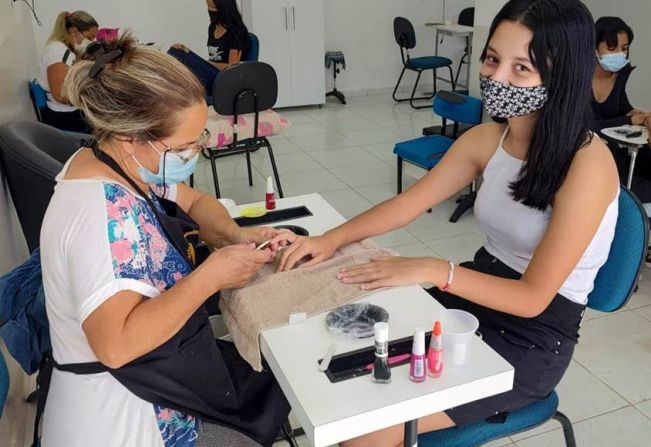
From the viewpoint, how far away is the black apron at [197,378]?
1140 mm

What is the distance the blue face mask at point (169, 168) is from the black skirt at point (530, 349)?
2.52 ft

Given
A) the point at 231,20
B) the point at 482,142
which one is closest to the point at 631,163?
the point at 482,142

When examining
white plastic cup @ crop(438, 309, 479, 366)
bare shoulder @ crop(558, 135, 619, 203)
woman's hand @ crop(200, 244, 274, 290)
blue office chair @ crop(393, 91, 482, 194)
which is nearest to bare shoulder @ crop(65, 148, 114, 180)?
woman's hand @ crop(200, 244, 274, 290)

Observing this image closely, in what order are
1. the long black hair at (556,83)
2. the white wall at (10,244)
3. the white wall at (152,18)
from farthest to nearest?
1. the white wall at (152,18)
2. the white wall at (10,244)
3. the long black hair at (556,83)

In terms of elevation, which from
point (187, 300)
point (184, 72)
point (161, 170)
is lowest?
point (187, 300)

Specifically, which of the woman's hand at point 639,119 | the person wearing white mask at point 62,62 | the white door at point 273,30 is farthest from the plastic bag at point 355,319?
the white door at point 273,30

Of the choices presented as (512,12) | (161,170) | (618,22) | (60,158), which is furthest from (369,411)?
(618,22)

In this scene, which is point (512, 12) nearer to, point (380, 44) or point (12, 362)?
point (12, 362)

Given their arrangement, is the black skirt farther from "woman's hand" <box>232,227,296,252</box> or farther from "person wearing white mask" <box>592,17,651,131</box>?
"person wearing white mask" <box>592,17,651,131</box>

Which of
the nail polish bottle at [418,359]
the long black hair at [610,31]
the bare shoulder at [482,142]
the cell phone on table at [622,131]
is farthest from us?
the long black hair at [610,31]

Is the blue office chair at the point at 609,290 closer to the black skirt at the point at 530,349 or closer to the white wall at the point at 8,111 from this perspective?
the black skirt at the point at 530,349

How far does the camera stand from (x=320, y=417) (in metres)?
0.96

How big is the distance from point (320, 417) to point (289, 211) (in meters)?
0.92

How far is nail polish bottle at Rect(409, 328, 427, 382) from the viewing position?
40.6 inches
